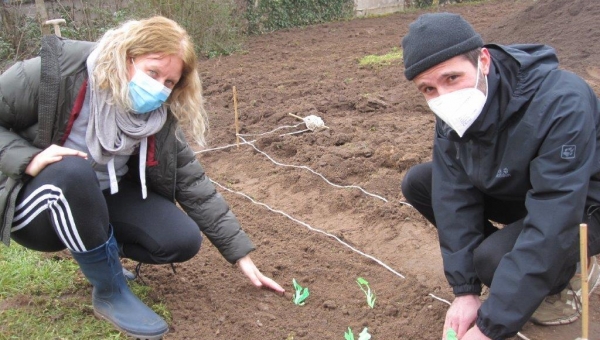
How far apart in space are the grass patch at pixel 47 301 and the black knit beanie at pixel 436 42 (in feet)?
5.37

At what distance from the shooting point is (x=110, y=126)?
104 inches

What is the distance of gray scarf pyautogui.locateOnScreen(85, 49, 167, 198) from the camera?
8.68ft

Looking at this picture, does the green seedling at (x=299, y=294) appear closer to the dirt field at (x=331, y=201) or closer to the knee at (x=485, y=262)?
the dirt field at (x=331, y=201)

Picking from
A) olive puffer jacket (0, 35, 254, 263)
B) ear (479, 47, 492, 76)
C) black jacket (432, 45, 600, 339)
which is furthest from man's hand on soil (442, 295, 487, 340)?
olive puffer jacket (0, 35, 254, 263)

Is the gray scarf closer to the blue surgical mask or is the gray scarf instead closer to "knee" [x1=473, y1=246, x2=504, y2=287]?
the blue surgical mask

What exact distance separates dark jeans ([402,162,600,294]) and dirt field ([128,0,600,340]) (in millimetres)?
432

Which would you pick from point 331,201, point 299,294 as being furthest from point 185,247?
point 331,201

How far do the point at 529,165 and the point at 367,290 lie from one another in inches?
47.3

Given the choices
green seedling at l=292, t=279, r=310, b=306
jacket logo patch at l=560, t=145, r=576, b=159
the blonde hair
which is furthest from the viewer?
green seedling at l=292, t=279, r=310, b=306

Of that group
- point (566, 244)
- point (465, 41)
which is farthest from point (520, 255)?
point (465, 41)

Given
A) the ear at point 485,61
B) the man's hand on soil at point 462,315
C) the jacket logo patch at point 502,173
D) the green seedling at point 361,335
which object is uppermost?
the ear at point 485,61

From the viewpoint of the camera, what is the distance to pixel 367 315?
291 cm

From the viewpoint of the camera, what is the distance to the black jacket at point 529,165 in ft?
6.80

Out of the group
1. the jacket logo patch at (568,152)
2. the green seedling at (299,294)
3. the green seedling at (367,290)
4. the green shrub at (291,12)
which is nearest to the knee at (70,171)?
the green seedling at (299,294)
